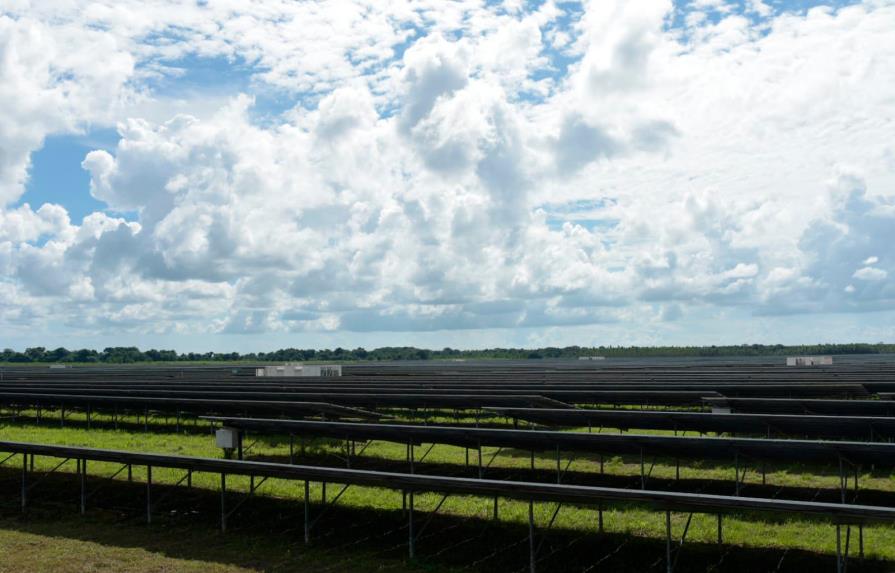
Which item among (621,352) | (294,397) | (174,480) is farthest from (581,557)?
(621,352)

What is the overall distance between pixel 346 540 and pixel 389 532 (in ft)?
3.35

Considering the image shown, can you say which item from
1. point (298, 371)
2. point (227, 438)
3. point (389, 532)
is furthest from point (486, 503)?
point (298, 371)

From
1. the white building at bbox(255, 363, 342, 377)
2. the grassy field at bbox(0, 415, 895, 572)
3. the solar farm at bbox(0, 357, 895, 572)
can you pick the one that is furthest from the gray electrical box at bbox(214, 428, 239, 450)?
the white building at bbox(255, 363, 342, 377)

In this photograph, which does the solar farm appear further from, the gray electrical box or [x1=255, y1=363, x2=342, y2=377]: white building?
[x1=255, y1=363, x2=342, y2=377]: white building

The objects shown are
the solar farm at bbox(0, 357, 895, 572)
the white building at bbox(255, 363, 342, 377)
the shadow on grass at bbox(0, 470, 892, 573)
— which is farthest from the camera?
the white building at bbox(255, 363, 342, 377)

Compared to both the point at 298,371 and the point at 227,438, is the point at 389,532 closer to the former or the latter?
the point at 227,438

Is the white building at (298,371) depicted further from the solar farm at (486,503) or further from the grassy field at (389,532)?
the grassy field at (389,532)

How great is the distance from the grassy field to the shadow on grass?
4cm

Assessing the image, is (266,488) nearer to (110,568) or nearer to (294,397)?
(110,568)

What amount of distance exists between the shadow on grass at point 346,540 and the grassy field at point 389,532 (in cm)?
4

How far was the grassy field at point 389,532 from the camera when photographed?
556 inches

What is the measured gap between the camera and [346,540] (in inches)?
620

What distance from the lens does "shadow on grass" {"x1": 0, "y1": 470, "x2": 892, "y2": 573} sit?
46.2 feet

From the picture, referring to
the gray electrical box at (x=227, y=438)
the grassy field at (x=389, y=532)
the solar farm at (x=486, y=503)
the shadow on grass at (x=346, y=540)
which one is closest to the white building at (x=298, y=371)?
the solar farm at (x=486, y=503)
